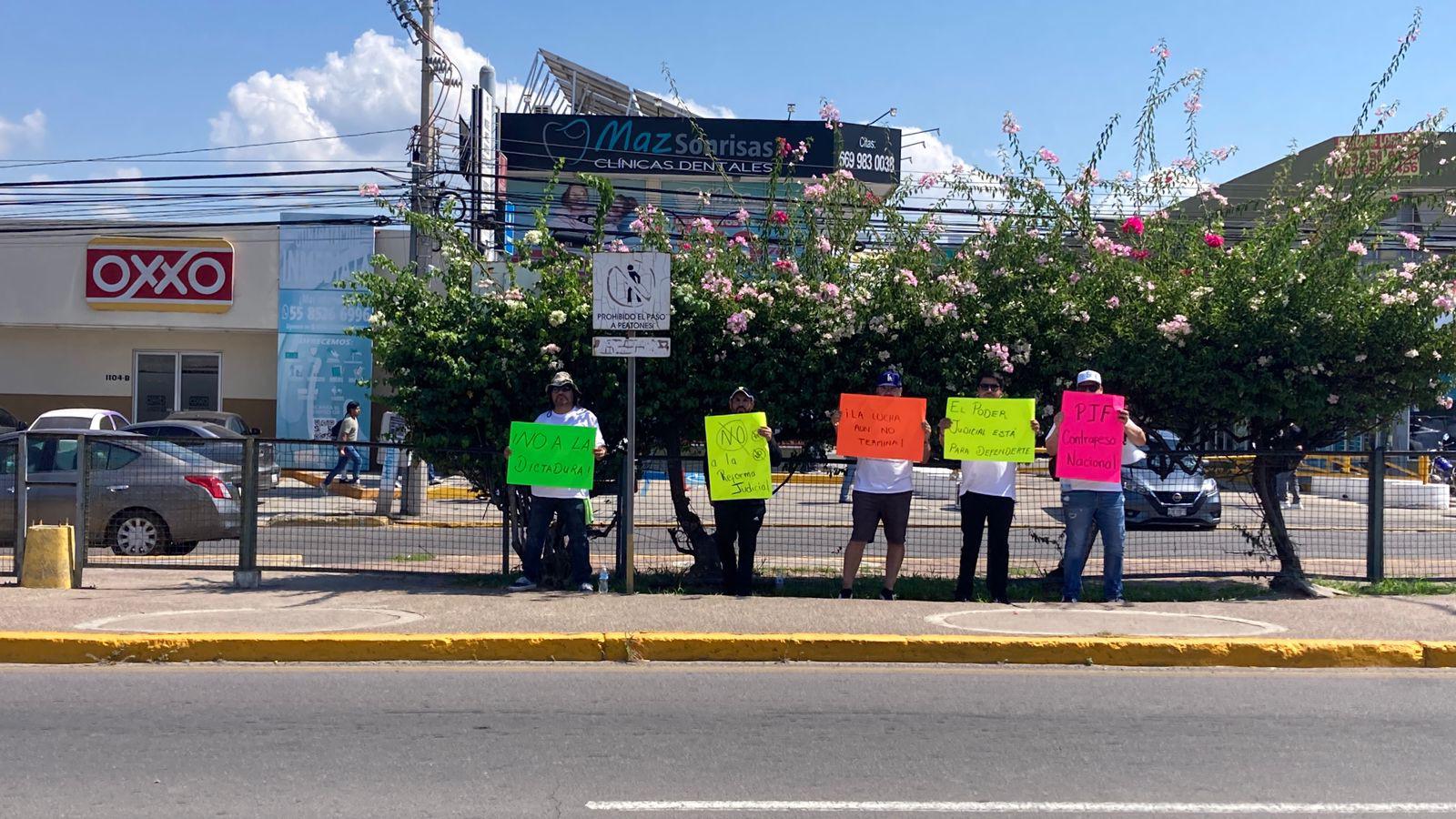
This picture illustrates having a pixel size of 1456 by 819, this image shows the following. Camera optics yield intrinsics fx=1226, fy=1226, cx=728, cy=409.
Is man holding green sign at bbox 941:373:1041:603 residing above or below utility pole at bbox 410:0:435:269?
below

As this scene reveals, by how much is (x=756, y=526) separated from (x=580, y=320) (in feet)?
7.13

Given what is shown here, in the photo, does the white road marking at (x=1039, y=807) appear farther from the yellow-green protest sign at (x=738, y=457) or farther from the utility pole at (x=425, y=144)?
the utility pole at (x=425, y=144)

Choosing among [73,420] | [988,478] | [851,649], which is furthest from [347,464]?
[73,420]

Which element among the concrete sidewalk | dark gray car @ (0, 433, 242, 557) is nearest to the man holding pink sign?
the concrete sidewalk

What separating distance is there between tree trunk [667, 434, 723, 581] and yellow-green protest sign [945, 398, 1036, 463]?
7.30 feet

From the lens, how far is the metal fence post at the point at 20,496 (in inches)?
384

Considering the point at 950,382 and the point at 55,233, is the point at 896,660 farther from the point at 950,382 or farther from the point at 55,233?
the point at 55,233

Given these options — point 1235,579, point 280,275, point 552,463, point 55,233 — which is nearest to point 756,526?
point 552,463

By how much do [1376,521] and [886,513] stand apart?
445 cm

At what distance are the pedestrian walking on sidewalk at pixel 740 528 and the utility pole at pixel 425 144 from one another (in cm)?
1178

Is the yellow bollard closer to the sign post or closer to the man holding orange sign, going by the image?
the sign post

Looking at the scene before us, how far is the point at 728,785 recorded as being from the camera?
524 centimetres

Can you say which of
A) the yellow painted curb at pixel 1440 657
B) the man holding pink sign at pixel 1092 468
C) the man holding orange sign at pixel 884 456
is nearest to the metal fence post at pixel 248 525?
the man holding orange sign at pixel 884 456

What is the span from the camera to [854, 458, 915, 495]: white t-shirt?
9.48 metres
